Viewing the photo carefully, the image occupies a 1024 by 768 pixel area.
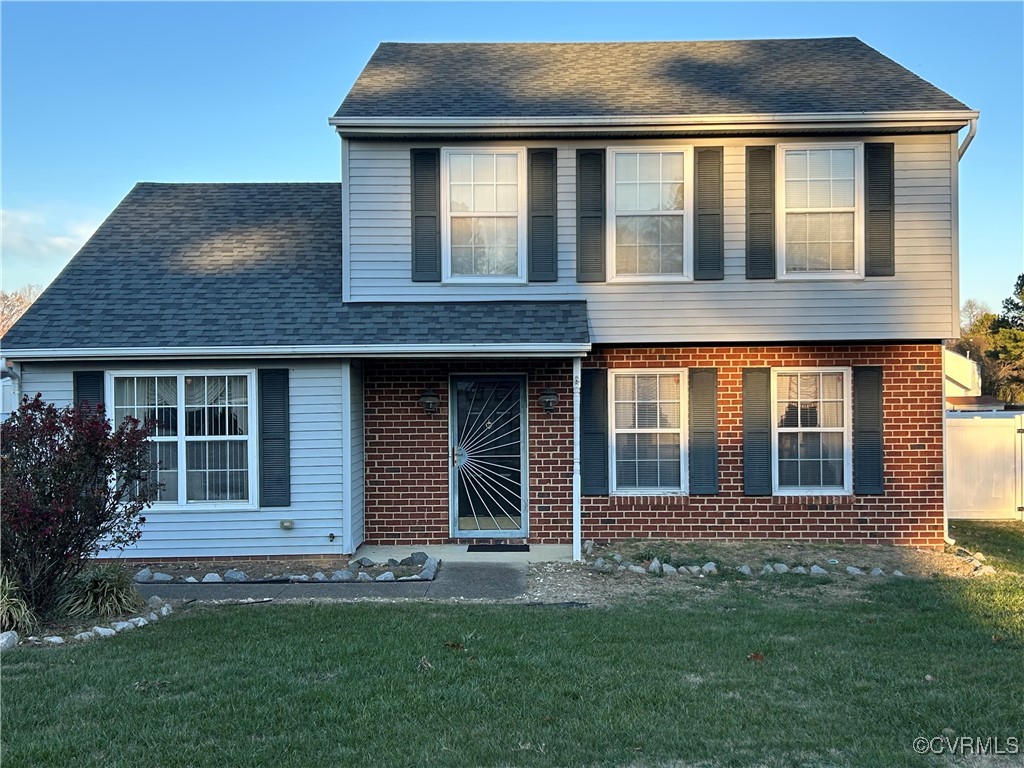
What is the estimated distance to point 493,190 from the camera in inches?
381

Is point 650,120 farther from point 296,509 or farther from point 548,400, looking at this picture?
point 296,509

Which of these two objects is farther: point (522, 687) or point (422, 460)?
point (422, 460)

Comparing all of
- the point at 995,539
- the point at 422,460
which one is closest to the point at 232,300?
the point at 422,460

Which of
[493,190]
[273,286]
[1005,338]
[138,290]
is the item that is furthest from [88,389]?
[1005,338]

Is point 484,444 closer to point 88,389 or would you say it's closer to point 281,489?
point 281,489

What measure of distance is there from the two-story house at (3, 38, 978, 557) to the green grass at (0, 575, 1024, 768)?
2.95 meters

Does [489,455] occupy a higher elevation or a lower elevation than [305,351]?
lower

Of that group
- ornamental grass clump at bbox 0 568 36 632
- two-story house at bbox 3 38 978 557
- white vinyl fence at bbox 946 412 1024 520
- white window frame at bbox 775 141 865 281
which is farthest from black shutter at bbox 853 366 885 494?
ornamental grass clump at bbox 0 568 36 632

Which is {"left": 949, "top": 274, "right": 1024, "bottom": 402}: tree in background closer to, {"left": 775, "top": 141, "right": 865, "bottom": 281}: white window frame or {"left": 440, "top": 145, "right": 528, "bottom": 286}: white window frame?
{"left": 775, "top": 141, "right": 865, "bottom": 281}: white window frame

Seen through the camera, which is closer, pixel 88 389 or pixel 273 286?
pixel 88 389

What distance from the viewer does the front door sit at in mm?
10008

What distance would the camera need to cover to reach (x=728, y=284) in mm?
9594

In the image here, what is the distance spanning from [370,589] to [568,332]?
3.59 meters

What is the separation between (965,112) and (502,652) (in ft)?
27.2
